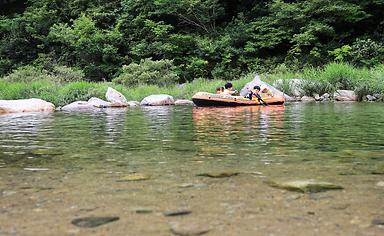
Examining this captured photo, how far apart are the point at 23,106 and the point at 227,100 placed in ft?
20.3

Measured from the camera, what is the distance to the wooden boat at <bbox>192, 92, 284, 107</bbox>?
12.8 m

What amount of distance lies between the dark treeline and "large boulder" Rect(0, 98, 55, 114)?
10.0 meters

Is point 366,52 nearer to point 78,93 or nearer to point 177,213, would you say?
point 78,93

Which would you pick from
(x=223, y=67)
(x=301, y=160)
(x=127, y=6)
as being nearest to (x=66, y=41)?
(x=127, y=6)

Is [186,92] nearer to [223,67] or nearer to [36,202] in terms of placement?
[223,67]

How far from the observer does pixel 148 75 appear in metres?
20.2

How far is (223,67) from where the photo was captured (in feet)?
78.0

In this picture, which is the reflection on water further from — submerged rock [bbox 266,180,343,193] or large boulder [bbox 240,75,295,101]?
large boulder [bbox 240,75,295,101]

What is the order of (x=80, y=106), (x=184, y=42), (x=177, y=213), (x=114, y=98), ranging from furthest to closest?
(x=184, y=42)
(x=114, y=98)
(x=80, y=106)
(x=177, y=213)

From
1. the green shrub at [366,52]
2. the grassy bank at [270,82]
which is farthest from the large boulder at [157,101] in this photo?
the green shrub at [366,52]

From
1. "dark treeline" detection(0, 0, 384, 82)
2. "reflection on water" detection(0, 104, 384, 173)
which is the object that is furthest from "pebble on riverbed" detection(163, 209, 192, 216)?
"dark treeline" detection(0, 0, 384, 82)

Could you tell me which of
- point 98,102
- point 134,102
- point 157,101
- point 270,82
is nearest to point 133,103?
point 134,102

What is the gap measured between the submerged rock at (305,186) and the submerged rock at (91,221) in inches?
41.5

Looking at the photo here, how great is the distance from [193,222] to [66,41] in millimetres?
25652
